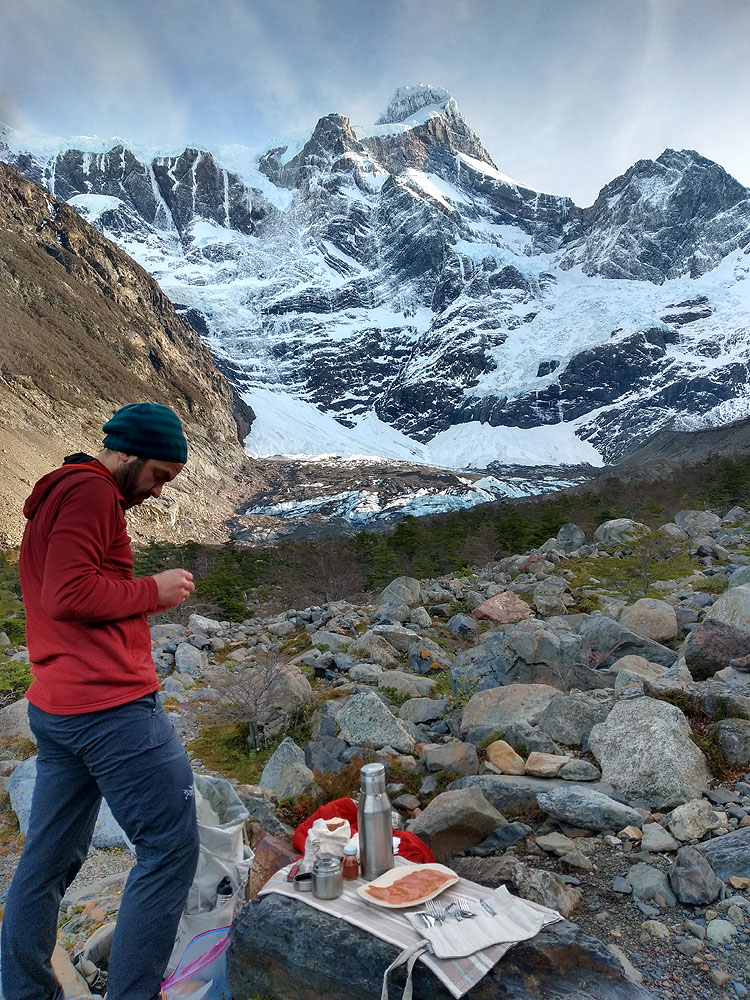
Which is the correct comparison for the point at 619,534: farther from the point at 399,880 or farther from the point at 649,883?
the point at 399,880

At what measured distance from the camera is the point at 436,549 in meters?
30.5

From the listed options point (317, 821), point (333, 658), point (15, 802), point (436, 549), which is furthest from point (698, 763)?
point (436, 549)

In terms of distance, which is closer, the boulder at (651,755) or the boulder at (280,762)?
the boulder at (651,755)

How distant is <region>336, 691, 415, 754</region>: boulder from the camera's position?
18.5ft

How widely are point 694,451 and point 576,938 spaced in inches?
4012

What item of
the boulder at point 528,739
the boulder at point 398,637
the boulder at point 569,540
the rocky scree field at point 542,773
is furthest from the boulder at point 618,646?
the boulder at point 569,540

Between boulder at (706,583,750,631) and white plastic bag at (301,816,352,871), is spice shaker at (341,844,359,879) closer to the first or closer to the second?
white plastic bag at (301,816,352,871)

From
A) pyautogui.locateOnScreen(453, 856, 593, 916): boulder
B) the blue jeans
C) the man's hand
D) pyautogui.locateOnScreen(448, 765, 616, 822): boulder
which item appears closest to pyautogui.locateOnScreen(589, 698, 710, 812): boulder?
pyautogui.locateOnScreen(448, 765, 616, 822): boulder

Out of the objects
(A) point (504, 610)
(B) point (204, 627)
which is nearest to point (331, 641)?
(A) point (504, 610)

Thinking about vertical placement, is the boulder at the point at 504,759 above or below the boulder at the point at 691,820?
below

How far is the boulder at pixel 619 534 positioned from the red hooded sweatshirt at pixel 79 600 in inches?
717

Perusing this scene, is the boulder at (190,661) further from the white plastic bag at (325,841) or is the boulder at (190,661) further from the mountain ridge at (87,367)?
the mountain ridge at (87,367)

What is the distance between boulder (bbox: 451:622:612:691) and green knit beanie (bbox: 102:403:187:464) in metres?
5.77

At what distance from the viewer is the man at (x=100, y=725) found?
214 centimetres
